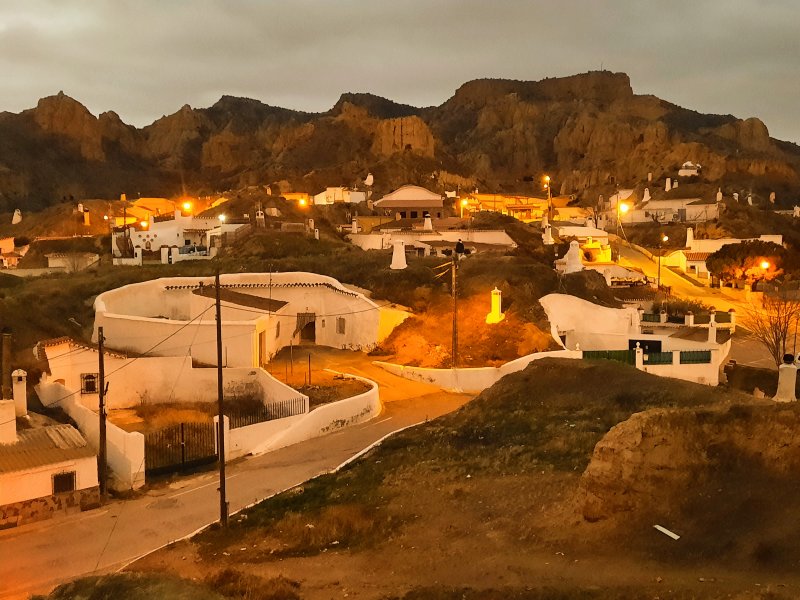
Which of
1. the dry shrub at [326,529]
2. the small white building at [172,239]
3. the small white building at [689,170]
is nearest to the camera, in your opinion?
the dry shrub at [326,529]

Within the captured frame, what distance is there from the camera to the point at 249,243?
4534 cm

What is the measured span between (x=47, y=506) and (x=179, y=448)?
4255mm

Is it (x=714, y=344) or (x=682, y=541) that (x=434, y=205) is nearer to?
(x=714, y=344)

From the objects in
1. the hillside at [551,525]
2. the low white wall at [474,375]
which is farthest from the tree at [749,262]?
the hillside at [551,525]

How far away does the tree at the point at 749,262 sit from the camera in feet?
170

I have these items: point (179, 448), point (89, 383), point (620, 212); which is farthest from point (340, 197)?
point (179, 448)

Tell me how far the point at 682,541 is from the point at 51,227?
70228 millimetres

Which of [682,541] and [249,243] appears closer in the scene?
[682,541]

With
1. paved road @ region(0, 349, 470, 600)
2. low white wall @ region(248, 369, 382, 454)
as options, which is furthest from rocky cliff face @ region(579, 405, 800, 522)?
low white wall @ region(248, 369, 382, 454)

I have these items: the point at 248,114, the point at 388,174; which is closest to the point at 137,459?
the point at 388,174

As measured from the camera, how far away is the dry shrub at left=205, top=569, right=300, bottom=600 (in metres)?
10.5

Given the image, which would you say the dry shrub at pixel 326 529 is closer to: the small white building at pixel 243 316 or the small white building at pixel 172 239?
the small white building at pixel 243 316

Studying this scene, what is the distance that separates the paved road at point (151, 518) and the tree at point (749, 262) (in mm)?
36636

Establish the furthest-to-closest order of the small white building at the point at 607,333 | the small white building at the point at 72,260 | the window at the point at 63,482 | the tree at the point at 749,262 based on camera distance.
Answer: the tree at the point at 749,262, the small white building at the point at 72,260, the small white building at the point at 607,333, the window at the point at 63,482
